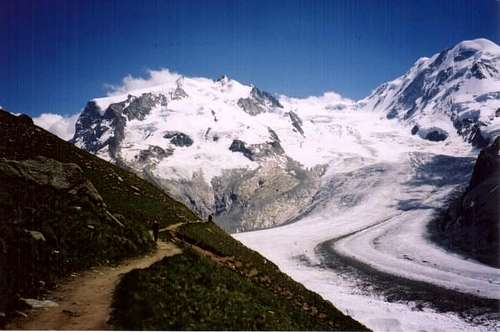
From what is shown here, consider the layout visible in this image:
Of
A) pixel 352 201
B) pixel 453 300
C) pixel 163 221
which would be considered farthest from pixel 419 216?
pixel 163 221

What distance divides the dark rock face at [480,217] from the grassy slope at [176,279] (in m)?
71.1

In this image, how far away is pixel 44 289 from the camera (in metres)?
14.8

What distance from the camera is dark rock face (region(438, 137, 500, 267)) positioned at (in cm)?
9125

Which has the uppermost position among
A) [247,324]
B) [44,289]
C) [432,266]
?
[44,289]

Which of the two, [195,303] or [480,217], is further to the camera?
[480,217]

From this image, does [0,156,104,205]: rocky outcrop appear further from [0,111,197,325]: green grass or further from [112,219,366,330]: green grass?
[112,219,366,330]: green grass

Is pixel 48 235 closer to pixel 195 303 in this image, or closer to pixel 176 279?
pixel 176 279

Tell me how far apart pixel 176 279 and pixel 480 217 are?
354ft

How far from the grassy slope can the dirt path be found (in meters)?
0.51

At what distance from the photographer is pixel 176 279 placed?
15.5 metres

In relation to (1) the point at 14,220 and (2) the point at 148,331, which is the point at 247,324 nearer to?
(2) the point at 148,331

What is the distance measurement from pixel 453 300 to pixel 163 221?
1694 inches

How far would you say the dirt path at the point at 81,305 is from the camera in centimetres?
1227

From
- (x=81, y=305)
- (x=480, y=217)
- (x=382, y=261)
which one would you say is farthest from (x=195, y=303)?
(x=480, y=217)
